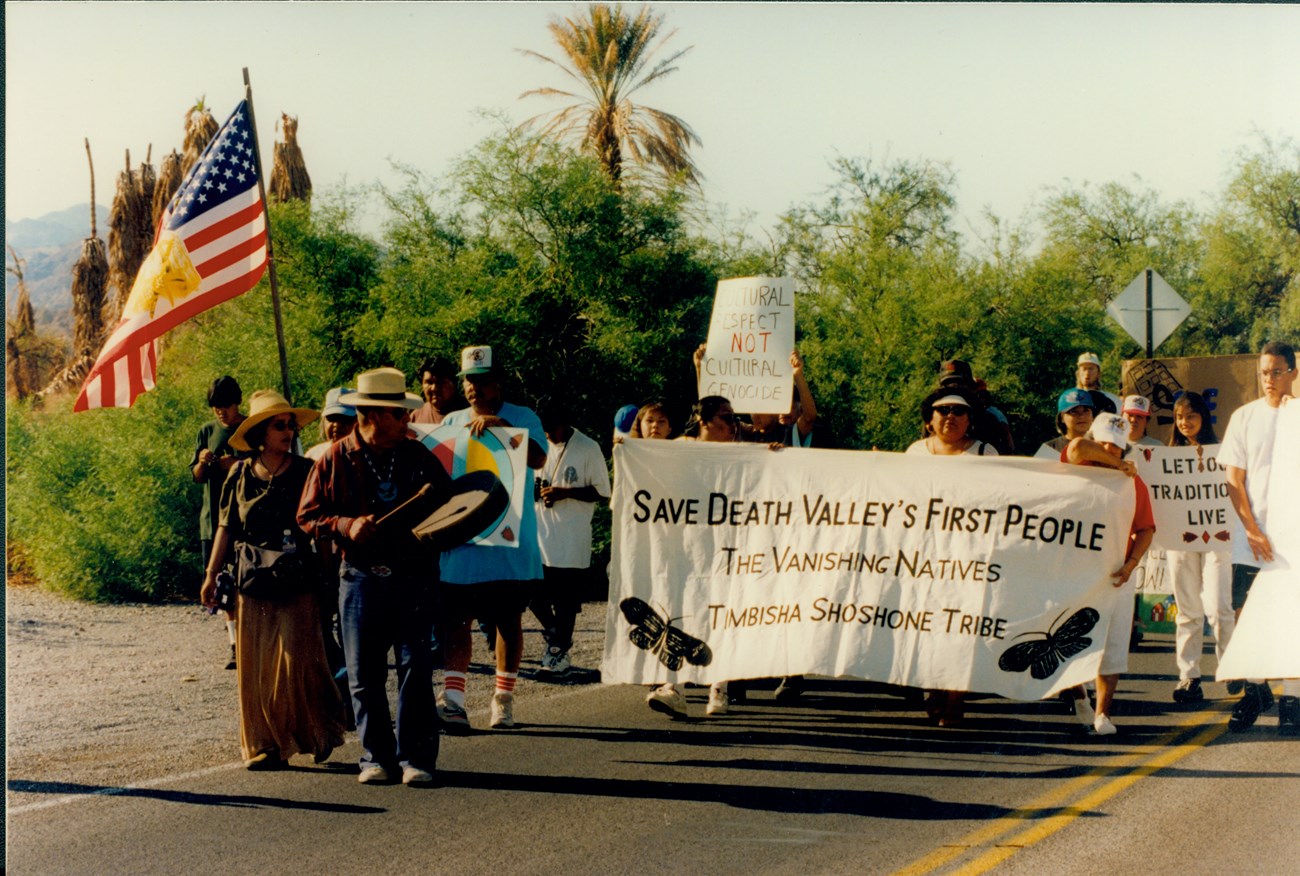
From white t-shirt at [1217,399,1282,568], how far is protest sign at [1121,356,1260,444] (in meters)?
5.51

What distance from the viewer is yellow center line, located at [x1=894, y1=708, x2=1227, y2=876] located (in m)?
6.15

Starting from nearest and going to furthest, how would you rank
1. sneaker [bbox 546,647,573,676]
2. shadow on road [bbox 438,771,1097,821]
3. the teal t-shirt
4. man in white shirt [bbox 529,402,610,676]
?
shadow on road [bbox 438,771,1097,821], the teal t-shirt, man in white shirt [bbox 529,402,610,676], sneaker [bbox 546,647,573,676]

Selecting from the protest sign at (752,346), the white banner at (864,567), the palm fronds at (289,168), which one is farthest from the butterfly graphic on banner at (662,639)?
the palm fronds at (289,168)

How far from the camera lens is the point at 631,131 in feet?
61.7

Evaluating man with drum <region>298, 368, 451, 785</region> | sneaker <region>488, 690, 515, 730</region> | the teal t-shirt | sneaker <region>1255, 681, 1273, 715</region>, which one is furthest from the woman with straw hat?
sneaker <region>1255, 681, 1273, 715</region>

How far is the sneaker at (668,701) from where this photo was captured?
9180 millimetres

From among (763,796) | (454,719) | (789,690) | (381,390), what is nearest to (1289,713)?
(789,690)

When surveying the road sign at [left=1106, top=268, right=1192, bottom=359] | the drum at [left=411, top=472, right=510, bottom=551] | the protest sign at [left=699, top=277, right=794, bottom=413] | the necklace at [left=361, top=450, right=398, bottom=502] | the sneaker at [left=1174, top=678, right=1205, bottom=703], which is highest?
the road sign at [left=1106, top=268, right=1192, bottom=359]

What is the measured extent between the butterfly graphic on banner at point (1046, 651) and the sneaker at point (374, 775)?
10.7ft

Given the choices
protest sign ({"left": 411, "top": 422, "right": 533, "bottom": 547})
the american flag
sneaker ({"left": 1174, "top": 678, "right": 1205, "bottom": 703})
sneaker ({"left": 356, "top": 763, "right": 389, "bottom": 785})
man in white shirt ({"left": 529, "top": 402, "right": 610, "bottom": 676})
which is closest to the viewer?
sneaker ({"left": 356, "top": 763, "right": 389, "bottom": 785})

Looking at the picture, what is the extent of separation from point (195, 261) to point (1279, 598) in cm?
737

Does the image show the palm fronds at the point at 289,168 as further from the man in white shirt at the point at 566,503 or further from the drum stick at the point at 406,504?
the drum stick at the point at 406,504

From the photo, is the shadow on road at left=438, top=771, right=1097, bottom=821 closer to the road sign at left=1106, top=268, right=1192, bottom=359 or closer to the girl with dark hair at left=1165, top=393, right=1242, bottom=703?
the girl with dark hair at left=1165, top=393, right=1242, bottom=703

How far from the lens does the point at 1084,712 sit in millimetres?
8859
